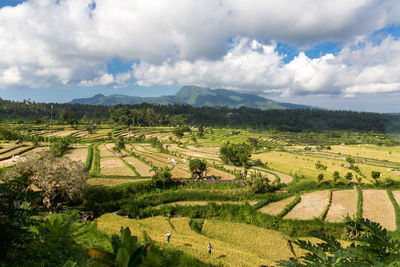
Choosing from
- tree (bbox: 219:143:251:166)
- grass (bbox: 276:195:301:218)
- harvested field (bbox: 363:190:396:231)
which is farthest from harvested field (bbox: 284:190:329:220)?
tree (bbox: 219:143:251:166)

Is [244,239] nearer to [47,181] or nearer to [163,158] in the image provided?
[47,181]

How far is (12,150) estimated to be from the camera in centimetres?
4856

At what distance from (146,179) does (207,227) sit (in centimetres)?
1753

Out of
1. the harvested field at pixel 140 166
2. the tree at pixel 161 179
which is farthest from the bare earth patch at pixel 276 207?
the harvested field at pixel 140 166

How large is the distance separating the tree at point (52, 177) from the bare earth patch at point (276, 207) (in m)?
25.9

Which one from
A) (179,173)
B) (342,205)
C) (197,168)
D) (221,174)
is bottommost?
(342,205)

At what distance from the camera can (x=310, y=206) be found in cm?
3169

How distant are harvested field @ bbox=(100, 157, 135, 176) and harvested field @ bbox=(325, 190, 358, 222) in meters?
34.6

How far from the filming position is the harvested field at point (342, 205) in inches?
1096

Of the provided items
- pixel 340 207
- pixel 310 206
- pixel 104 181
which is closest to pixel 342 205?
pixel 340 207

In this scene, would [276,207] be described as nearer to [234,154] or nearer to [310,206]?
[310,206]

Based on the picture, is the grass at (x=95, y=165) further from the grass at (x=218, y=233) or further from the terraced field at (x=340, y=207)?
the terraced field at (x=340, y=207)

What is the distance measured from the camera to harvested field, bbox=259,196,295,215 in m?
29.6

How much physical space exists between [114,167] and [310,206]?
38439mm
